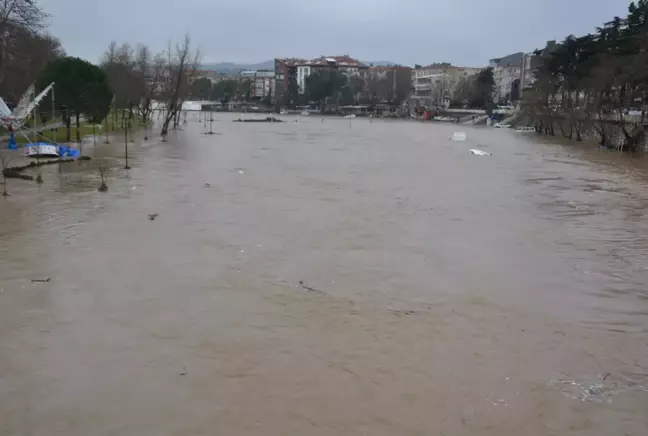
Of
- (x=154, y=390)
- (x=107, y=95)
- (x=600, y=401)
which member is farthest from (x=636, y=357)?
(x=107, y=95)

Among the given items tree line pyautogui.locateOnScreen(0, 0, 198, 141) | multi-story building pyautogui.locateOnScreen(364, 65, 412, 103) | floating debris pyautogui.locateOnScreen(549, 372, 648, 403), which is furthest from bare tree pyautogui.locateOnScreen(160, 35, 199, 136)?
multi-story building pyautogui.locateOnScreen(364, 65, 412, 103)

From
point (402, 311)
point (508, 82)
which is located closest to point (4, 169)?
point (402, 311)

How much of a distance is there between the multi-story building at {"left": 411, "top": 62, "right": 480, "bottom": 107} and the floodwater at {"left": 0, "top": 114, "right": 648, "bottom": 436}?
11647cm

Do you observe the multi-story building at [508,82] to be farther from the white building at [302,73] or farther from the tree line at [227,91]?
the tree line at [227,91]

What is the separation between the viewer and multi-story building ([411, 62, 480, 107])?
134m

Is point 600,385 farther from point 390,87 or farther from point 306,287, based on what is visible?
point 390,87

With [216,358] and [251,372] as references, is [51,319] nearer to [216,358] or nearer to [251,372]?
[216,358]

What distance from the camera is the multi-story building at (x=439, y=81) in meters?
134

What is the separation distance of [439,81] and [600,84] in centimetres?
9316

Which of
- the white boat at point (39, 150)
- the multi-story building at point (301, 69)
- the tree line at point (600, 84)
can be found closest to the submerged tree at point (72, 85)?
the white boat at point (39, 150)

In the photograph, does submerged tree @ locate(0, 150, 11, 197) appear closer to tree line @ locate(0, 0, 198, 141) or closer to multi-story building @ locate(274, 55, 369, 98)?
tree line @ locate(0, 0, 198, 141)

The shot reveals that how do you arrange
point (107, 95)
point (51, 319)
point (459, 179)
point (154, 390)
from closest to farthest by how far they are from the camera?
point (154, 390), point (51, 319), point (459, 179), point (107, 95)

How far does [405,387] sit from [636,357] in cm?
300

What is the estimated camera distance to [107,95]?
3725 cm
